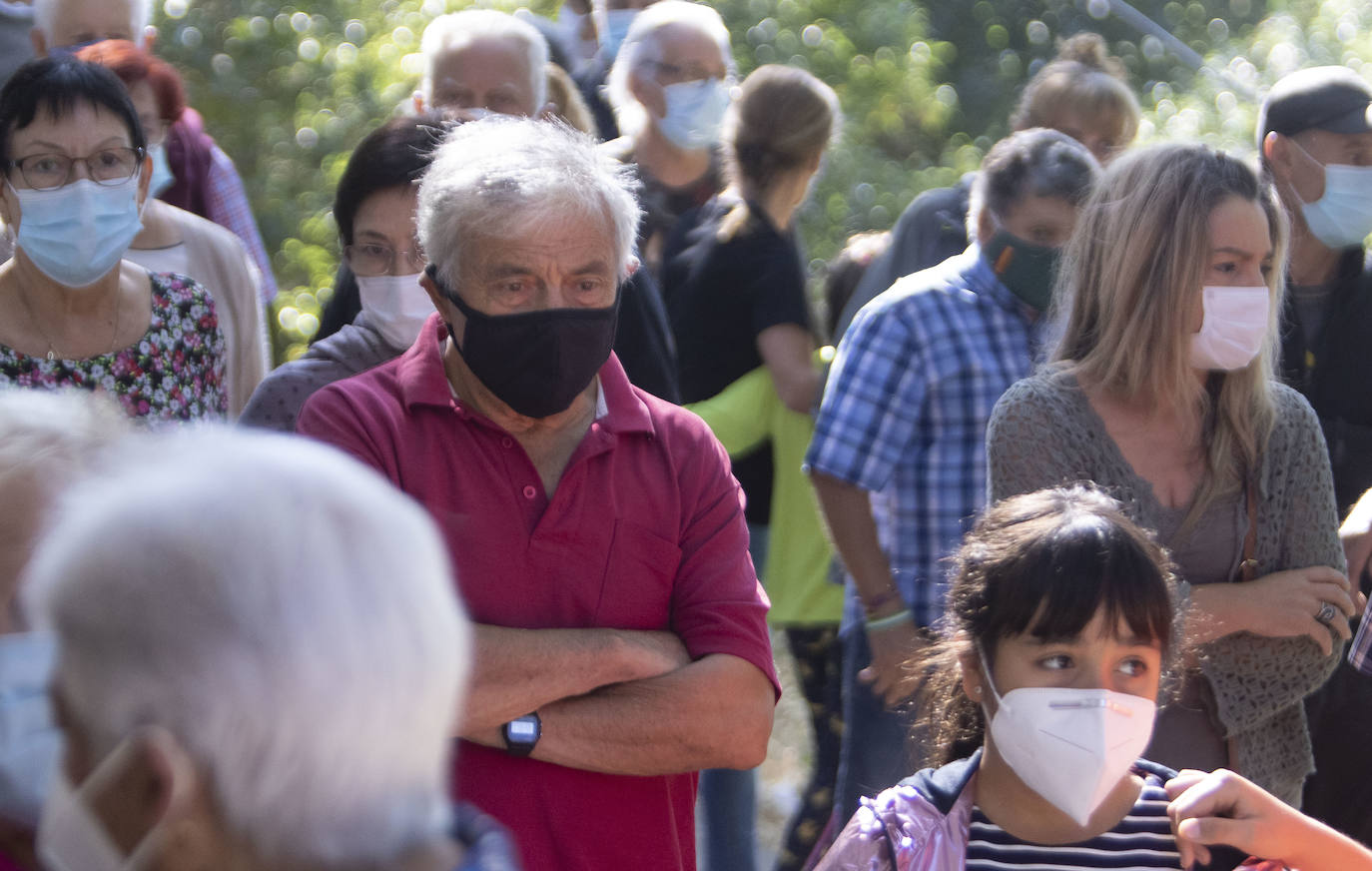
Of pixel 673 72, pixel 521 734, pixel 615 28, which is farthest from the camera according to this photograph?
pixel 615 28

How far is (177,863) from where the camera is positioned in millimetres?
1405

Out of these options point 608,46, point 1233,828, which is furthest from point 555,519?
point 608,46

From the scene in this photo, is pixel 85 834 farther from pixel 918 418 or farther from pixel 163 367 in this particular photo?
pixel 918 418

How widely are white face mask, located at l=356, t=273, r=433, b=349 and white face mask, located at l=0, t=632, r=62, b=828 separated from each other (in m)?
1.75

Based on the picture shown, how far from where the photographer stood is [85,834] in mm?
1440

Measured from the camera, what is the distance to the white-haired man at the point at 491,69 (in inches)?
193

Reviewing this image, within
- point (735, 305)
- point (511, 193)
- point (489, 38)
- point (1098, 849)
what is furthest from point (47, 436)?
point (489, 38)

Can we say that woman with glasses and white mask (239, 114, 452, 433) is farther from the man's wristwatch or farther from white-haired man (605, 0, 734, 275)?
white-haired man (605, 0, 734, 275)

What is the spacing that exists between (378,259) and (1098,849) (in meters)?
1.93

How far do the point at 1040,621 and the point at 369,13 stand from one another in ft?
26.6

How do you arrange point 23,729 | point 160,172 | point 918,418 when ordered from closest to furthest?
point 23,729, point 918,418, point 160,172

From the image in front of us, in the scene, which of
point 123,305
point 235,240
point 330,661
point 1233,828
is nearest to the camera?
point 330,661

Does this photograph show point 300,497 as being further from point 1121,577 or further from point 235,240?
point 235,240

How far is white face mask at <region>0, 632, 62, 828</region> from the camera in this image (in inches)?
65.5
